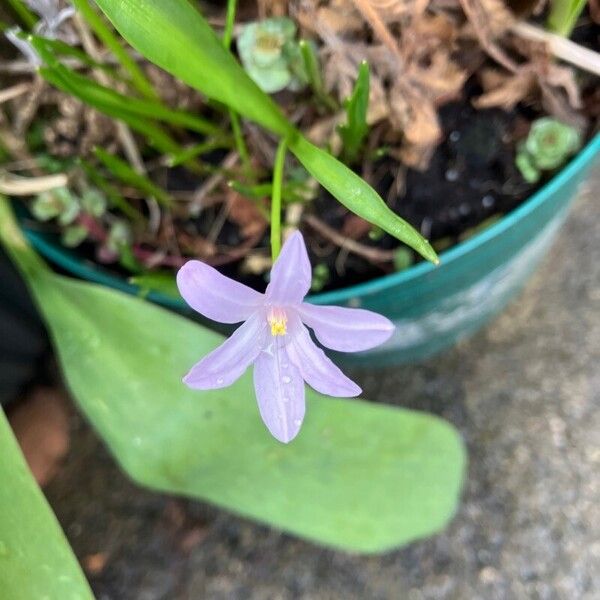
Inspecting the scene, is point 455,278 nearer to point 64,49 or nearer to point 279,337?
point 279,337

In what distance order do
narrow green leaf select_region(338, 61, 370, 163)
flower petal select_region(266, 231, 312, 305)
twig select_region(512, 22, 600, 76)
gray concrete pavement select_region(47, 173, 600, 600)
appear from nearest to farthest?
flower petal select_region(266, 231, 312, 305)
narrow green leaf select_region(338, 61, 370, 163)
twig select_region(512, 22, 600, 76)
gray concrete pavement select_region(47, 173, 600, 600)

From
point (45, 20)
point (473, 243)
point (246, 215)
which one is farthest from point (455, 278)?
point (45, 20)

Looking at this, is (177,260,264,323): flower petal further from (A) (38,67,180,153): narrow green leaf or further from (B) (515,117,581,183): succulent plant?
(B) (515,117,581,183): succulent plant

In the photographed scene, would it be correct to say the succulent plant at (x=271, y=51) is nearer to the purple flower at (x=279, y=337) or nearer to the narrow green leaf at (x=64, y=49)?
the narrow green leaf at (x=64, y=49)

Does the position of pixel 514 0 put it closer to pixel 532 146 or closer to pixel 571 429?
pixel 532 146

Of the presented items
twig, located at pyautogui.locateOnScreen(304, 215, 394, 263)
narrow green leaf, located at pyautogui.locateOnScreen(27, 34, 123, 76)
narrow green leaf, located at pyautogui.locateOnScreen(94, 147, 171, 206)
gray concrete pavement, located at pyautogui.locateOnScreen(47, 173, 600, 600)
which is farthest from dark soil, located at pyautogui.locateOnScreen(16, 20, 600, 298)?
gray concrete pavement, located at pyautogui.locateOnScreen(47, 173, 600, 600)

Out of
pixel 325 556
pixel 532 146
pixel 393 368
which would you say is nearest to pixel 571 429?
pixel 393 368
